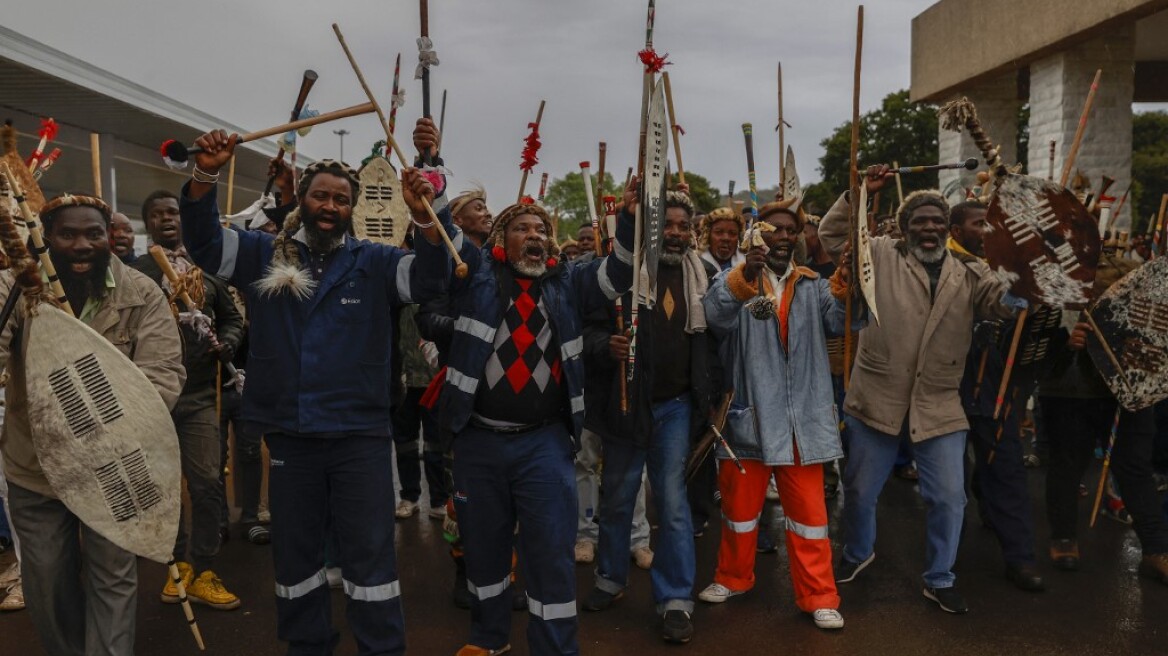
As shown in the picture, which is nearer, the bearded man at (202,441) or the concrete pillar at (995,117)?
the bearded man at (202,441)

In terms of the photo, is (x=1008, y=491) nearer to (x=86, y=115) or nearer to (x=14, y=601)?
(x=14, y=601)

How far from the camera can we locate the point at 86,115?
14.0 meters

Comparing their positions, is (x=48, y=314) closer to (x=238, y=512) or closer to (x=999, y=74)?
(x=238, y=512)

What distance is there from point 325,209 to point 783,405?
8.20 feet

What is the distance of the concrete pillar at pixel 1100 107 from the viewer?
1128 cm

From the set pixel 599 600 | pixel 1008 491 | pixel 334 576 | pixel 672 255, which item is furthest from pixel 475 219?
pixel 1008 491

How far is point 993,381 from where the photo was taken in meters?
5.33

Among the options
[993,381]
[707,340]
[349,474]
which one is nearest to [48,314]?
[349,474]

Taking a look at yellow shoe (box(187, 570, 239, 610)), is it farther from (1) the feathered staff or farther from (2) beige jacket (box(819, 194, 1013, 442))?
(2) beige jacket (box(819, 194, 1013, 442))

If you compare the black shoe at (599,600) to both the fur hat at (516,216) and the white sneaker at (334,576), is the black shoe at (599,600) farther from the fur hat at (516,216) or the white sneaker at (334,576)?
the fur hat at (516,216)

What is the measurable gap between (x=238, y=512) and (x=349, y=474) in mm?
3687

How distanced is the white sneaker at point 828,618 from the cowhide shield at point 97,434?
3.02 metres

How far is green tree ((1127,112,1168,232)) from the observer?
29.1 meters

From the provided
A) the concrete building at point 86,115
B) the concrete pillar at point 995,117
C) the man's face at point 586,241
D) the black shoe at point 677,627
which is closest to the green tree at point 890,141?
the concrete pillar at point 995,117
